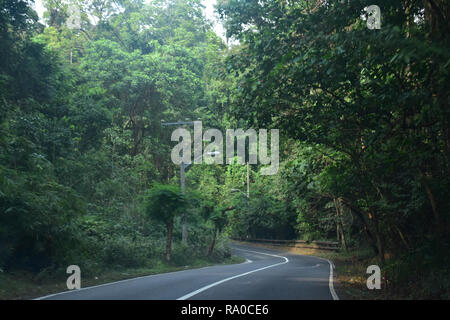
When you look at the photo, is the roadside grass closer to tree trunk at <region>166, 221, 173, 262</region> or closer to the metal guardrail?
tree trunk at <region>166, 221, 173, 262</region>

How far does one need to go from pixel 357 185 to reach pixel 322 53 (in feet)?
22.2

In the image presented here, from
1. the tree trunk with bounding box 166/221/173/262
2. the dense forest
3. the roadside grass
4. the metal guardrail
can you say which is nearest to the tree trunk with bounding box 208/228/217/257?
the dense forest

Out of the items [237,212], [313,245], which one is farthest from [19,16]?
[237,212]

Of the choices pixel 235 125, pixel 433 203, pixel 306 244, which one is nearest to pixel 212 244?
pixel 235 125

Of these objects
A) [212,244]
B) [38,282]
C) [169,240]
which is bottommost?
[212,244]

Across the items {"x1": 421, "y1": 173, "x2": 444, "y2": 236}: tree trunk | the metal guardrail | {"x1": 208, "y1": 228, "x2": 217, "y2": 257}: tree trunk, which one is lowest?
the metal guardrail

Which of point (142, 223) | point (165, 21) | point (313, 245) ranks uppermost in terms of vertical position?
point (165, 21)

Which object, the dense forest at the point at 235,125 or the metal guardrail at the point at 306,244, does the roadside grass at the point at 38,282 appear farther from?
the metal guardrail at the point at 306,244

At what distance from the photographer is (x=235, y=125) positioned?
24.2 metres

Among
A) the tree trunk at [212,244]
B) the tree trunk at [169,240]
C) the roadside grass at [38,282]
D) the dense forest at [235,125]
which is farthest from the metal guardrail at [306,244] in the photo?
the roadside grass at [38,282]

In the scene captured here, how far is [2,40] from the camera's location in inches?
795

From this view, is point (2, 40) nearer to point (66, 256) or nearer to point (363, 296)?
point (66, 256)

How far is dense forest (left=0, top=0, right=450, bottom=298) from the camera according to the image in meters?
9.81

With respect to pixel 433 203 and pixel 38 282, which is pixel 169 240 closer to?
pixel 38 282
